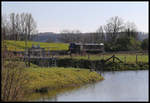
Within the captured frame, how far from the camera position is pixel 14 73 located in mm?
16219

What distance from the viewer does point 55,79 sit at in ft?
80.5

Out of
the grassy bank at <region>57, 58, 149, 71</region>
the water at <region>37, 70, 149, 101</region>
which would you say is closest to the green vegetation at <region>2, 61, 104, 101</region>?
the water at <region>37, 70, 149, 101</region>

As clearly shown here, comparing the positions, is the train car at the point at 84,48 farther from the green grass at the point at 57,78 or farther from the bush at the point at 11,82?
the bush at the point at 11,82

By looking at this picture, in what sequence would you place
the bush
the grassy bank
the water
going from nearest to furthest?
1. the bush
2. the water
3. the grassy bank

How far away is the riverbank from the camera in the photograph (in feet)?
72.0

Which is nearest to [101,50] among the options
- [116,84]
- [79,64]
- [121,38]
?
[121,38]

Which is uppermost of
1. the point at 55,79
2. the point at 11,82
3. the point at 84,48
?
the point at 11,82

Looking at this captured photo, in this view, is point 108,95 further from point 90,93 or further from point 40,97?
point 40,97

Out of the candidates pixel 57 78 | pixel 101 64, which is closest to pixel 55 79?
pixel 57 78

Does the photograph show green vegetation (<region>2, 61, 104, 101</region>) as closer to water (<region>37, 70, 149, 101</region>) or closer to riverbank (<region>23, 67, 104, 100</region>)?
riverbank (<region>23, 67, 104, 100</region>)

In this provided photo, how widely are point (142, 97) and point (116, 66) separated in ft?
65.0

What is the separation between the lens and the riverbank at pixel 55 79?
21.9 meters

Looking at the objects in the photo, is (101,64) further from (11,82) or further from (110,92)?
(11,82)

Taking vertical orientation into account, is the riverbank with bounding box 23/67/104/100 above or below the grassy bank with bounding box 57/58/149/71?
above
